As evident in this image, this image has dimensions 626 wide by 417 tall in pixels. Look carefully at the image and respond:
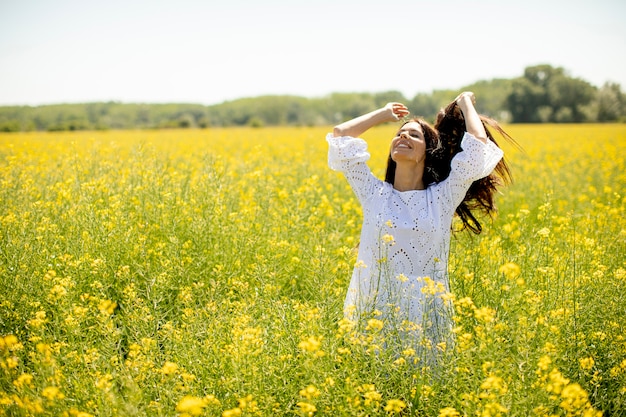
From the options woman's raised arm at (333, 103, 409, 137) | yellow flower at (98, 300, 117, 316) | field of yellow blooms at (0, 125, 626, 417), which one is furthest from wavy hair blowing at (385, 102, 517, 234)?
yellow flower at (98, 300, 117, 316)

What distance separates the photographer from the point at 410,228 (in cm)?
312

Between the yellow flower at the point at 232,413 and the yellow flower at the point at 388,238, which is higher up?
the yellow flower at the point at 388,238

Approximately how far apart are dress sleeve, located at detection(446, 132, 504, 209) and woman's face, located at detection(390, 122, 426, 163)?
0.25 metres

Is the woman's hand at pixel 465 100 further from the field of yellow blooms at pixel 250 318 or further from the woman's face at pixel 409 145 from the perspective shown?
the field of yellow blooms at pixel 250 318

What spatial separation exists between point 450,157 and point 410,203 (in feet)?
1.79

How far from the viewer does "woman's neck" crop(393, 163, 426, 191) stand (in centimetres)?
333

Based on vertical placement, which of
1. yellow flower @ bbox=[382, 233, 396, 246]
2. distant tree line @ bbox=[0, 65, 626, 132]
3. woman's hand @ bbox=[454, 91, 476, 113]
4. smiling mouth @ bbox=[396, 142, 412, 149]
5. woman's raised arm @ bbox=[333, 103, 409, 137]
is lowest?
yellow flower @ bbox=[382, 233, 396, 246]

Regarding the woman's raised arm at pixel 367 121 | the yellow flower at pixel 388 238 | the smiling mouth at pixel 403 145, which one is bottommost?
the yellow flower at pixel 388 238

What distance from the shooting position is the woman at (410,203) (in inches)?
119

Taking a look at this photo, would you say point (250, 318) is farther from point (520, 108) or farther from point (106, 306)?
point (520, 108)

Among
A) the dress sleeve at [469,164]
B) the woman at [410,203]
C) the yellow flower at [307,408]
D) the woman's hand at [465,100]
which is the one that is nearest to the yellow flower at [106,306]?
the yellow flower at [307,408]

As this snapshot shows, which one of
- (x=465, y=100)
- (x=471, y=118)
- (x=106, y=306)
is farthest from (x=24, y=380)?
(x=465, y=100)

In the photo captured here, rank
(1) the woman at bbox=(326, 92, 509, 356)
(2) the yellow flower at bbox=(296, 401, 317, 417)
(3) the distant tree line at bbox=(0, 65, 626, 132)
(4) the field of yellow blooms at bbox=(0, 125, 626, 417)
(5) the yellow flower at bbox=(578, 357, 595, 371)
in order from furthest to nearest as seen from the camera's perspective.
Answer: (3) the distant tree line at bbox=(0, 65, 626, 132) → (1) the woman at bbox=(326, 92, 509, 356) → (5) the yellow flower at bbox=(578, 357, 595, 371) → (4) the field of yellow blooms at bbox=(0, 125, 626, 417) → (2) the yellow flower at bbox=(296, 401, 317, 417)

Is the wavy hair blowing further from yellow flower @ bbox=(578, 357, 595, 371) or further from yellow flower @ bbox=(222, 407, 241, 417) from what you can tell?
yellow flower @ bbox=(222, 407, 241, 417)
